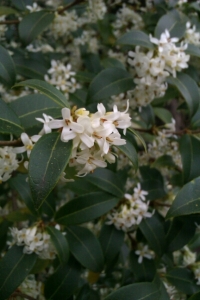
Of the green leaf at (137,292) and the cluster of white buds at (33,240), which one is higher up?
the cluster of white buds at (33,240)

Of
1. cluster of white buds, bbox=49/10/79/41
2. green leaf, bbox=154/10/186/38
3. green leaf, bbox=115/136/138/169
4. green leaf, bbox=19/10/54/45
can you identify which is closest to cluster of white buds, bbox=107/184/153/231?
green leaf, bbox=115/136/138/169

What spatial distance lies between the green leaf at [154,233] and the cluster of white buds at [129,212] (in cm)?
3

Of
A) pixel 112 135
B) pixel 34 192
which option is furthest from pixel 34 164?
pixel 112 135

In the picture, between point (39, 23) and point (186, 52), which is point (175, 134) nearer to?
point (186, 52)

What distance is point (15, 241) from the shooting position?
1368 mm

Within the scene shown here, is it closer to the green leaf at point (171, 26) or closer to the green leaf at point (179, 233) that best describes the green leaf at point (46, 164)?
the green leaf at point (179, 233)

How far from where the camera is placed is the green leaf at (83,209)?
4.57 ft

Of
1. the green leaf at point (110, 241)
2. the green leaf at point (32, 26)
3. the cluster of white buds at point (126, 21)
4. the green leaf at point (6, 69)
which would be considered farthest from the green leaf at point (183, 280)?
the cluster of white buds at point (126, 21)

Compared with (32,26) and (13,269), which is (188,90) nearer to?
(32,26)

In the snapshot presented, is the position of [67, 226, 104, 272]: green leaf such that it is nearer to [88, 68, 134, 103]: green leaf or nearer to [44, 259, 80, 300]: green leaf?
[44, 259, 80, 300]: green leaf

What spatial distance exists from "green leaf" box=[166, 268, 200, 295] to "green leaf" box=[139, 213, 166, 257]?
0.15 metres

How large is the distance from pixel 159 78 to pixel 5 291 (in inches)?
37.4

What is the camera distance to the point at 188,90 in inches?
60.1

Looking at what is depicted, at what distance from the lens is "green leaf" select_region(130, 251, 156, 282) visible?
59.9 inches
